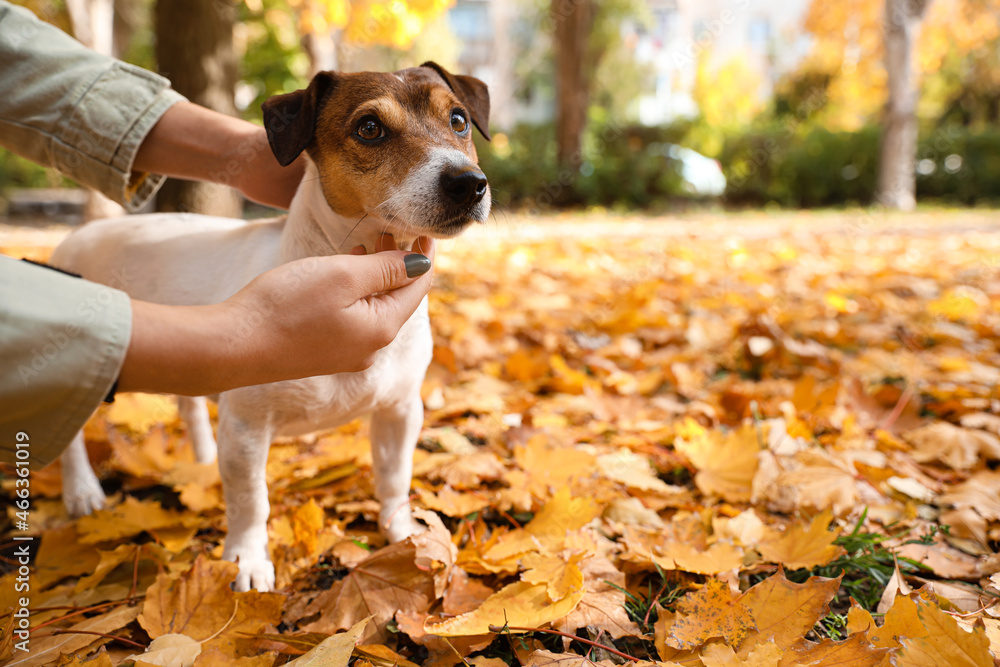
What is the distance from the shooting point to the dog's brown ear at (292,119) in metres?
1.79

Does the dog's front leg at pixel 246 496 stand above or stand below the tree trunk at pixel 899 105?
below

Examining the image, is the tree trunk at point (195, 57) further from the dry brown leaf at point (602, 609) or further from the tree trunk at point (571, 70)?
the tree trunk at point (571, 70)

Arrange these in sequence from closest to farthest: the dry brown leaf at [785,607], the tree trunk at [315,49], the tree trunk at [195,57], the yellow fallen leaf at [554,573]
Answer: the dry brown leaf at [785,607]
the yellow fallen leaf at [554,573]
the tree trunk at [195,57]
the tree trunk at [315,49]

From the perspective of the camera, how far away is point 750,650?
1.34 meters

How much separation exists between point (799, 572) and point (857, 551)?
0.64 feet

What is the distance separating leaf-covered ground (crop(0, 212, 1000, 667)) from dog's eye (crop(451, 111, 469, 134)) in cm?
108

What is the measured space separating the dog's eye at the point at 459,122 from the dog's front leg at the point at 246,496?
1.09 meters

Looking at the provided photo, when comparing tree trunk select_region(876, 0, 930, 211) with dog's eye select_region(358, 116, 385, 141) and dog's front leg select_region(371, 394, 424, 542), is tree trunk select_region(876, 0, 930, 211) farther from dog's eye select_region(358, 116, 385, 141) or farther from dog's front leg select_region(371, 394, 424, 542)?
dog's front leg select_region(371, 394, 424, 542)

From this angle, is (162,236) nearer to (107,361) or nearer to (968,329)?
(107,361)

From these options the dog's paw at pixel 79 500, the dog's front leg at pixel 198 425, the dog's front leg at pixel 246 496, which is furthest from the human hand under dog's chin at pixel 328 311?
the dog's paw at pixel 79 500

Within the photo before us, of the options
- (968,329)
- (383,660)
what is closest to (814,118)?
(968,329)

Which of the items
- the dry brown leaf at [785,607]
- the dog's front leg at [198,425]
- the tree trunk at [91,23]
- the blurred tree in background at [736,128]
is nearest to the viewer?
the dry brown leaf at [785,607]

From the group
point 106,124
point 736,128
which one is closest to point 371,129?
point 106,124

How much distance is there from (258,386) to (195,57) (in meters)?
3.88
